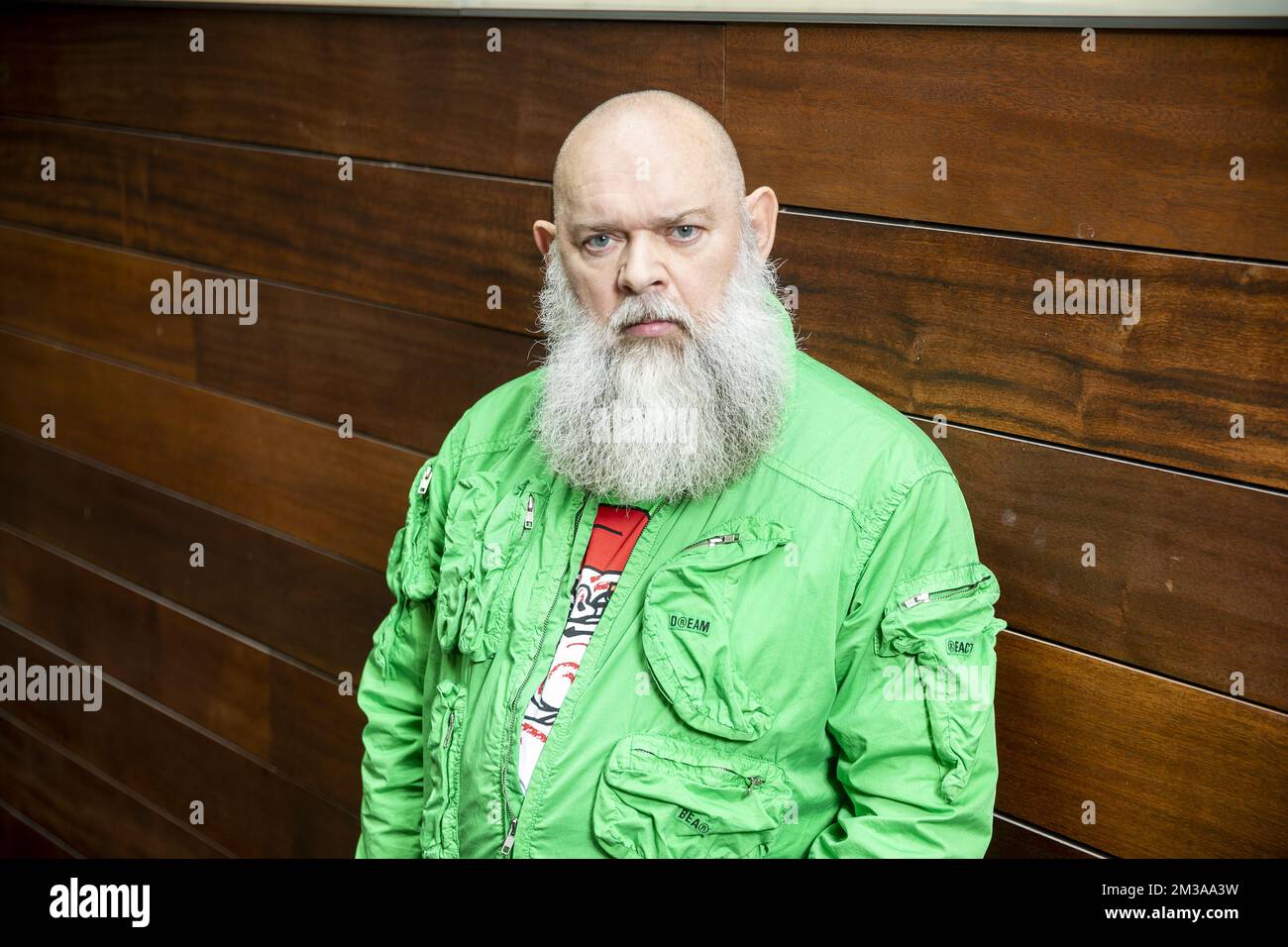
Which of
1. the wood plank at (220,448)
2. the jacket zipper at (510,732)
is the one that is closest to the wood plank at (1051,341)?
the jacket zipper at (510,732)

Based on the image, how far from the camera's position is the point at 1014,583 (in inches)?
63.2

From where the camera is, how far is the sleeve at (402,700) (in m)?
1.68

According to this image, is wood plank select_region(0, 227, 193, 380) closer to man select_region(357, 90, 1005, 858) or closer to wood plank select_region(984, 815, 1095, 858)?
man select_region(357, 90, 1005, 858)

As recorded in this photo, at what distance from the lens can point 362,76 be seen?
2268 millimetres

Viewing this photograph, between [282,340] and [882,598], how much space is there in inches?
62.0

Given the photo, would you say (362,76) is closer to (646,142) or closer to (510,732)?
(646,142)

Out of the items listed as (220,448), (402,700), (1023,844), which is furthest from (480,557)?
(220,448)

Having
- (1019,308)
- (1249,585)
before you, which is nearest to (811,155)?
(1019,308)

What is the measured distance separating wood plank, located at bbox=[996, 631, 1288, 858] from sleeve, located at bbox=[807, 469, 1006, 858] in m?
0.26

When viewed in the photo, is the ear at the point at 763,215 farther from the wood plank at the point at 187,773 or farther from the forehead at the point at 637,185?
the wood plank at the point at 187,773

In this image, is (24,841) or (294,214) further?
(24,841)

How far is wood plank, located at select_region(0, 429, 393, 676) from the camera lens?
255cm

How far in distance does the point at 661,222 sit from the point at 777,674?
493 mm
